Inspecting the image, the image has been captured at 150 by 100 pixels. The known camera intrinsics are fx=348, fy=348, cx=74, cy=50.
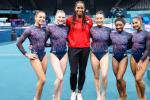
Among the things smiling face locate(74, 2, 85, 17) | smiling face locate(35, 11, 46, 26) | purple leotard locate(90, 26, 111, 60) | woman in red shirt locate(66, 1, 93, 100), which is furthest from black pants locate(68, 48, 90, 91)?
smiling face locate(35, 11, 46, 26)

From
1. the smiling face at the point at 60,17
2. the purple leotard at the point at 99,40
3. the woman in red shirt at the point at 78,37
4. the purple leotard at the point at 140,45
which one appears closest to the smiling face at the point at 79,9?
the woman in red shirt at the point at 78,37

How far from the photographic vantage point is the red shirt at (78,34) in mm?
5844

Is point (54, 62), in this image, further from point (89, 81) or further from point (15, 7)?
point (15, 7)

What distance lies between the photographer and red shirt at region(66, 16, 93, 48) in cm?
584

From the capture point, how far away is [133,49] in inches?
228

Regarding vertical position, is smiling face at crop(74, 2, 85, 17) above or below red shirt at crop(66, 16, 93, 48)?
above

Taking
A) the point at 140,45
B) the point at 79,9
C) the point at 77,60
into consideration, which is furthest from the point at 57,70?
the point at 140,45

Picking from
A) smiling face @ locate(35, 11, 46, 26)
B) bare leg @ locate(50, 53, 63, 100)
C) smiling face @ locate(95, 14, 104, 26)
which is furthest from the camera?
smiling face @ locate(95, 14, 104, 26)

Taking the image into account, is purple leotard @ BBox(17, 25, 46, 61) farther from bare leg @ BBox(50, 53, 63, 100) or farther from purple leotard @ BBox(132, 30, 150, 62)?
purple leotard @ BBox(132, 30, 150, 62)

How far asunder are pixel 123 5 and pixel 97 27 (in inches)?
1442

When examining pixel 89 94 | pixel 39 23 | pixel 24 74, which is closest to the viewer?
pixel 39 23

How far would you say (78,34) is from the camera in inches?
230

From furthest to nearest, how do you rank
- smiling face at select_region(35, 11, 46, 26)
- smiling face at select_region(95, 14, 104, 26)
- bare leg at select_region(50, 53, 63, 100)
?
1. smiling face at select_region(95, 14, 104, 26)
2. bare leg at select_region(50, 53, 63, 100)
3. smiling face at select_region(35, 11, 46, 26)

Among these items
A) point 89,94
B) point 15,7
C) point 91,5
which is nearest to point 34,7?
point 15,7
